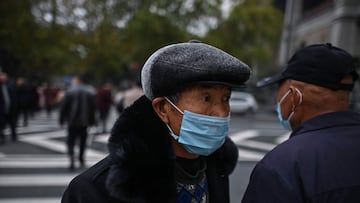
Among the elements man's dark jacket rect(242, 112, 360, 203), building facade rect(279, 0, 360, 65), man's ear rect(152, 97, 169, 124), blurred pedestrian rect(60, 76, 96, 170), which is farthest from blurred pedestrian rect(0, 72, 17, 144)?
building facade rect(279, 0, 360, 65)

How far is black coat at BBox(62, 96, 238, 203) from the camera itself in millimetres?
1402

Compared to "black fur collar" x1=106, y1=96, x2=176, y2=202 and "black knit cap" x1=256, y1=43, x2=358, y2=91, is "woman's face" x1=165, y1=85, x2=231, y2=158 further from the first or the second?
"black knit cap" x1=256, y1=43, x2=358, y2=91

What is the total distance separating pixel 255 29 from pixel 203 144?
21.6 meters

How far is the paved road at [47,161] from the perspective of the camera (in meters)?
5.36

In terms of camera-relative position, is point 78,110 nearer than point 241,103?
Yes

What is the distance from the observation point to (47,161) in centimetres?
739

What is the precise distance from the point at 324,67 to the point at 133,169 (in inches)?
39.3

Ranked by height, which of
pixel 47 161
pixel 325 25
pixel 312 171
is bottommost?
pixel 47 161

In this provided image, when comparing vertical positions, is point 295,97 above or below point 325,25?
above

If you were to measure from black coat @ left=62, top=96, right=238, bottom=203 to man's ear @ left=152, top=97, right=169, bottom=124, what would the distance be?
3 cm

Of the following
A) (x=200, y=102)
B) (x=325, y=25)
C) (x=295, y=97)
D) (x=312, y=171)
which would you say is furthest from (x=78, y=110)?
(x=325, y=25)

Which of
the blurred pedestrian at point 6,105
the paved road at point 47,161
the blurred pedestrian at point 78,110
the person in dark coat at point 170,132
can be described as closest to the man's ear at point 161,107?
the person in dark coat at point 170,132

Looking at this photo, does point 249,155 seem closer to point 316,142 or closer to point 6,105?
point 6,105

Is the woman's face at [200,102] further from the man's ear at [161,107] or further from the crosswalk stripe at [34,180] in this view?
the crosswalk stripe at [34,180]
